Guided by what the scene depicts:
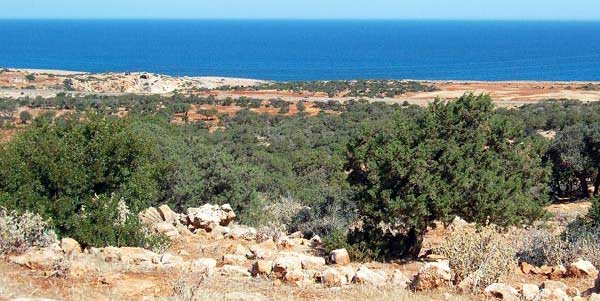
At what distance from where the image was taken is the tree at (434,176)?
13.8 metres

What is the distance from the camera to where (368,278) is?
10.3 metres

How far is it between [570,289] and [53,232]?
375 inches

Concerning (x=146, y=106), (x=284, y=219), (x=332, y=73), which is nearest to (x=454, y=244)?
(x=284, y=219)

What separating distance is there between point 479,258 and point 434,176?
3.78m

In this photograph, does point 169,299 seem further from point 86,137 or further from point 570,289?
point 86,137

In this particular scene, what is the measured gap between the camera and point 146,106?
57125 mm

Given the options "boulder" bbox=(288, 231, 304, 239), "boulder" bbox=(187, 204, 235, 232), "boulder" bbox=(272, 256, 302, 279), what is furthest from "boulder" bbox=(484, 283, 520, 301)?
"boulder" bbox=(187, 204, 235, 232)

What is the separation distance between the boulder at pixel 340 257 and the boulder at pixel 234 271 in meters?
2.46

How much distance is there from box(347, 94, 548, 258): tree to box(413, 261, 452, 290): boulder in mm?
3433

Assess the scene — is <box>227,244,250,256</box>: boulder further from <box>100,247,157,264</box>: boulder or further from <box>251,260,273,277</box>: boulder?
<box>251,260,273,277</box>: boulder

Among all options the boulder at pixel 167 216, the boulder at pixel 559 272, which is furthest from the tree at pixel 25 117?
the boulder at pixel 559 272

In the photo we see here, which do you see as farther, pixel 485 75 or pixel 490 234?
pixel 485 75

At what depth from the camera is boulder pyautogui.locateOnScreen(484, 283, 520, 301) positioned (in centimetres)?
918

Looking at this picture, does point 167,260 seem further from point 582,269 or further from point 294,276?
point 582,269
